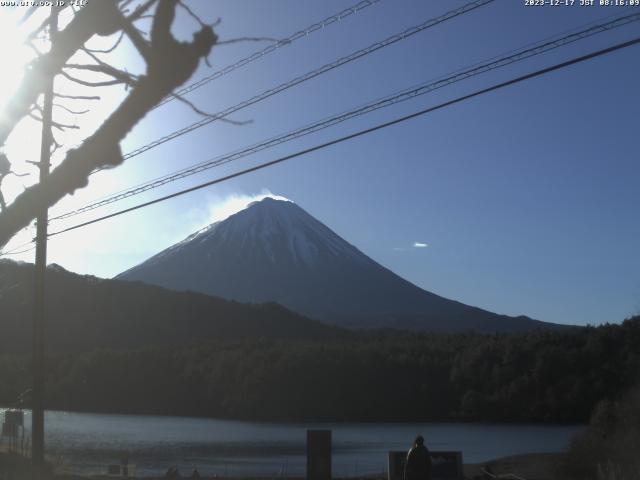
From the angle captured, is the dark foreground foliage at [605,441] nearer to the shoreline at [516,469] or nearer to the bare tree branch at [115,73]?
the shoreline at [516,469]

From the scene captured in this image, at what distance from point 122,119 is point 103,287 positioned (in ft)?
340

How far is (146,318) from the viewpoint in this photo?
11162cm

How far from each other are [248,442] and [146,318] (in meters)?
56.5

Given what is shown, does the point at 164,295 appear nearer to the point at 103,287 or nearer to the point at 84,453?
the point at 103,287

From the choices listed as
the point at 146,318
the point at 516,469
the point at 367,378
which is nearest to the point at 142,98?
the point at 516,469

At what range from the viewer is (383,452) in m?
50.4

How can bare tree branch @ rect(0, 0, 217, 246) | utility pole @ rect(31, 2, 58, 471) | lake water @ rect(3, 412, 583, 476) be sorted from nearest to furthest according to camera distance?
bare tree branch @ rect(0, 0, 217, 246) < utility pole @ rect(31, 2, 58, 471) < lake water @ rect(3, 412, 583, 476)

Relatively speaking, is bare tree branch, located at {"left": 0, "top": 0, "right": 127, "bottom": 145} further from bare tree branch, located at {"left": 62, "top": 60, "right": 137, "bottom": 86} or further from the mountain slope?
the mountain slope

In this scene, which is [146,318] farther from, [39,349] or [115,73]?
[115,73]

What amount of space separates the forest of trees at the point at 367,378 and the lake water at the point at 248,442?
3.03 metres

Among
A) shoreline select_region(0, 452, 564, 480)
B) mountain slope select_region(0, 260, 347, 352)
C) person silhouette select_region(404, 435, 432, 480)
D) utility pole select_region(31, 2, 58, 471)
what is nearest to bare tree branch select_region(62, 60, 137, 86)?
utility pole select_region(31, 2, 58, 471)

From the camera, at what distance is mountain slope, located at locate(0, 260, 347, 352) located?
9206 centimetres

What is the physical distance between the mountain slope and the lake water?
1675 cm

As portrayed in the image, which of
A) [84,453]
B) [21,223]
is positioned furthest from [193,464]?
[21,223]
